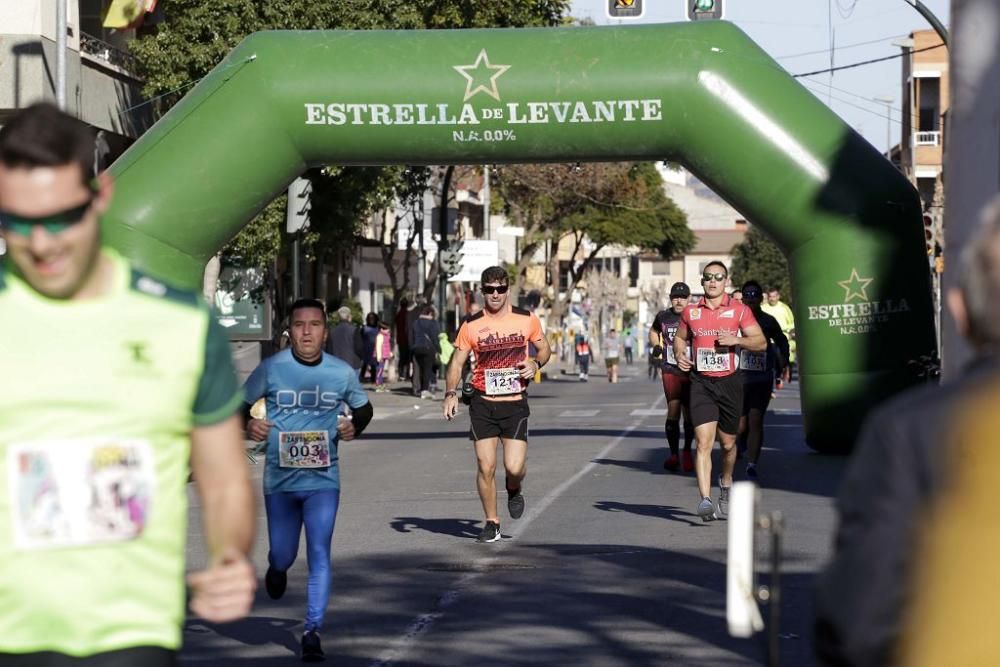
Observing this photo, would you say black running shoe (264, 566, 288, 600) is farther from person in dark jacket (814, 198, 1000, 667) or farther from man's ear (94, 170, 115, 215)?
person in dark jacket (814, 198, 1000, 667)

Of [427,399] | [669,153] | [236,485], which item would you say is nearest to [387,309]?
[427,399]

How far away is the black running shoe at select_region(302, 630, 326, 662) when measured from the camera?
800 cm

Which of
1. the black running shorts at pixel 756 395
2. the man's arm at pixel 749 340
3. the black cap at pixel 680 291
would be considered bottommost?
the black running shorts at pixel 756 395

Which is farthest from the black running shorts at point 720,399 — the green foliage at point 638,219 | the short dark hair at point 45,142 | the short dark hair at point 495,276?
the green foliage at point 638,219

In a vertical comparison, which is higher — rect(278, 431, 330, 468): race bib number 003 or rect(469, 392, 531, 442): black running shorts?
rect(278, 431, 330, 468): race bib number 003

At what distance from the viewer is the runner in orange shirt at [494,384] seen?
1222 centimetres

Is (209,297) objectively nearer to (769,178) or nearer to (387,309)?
(769,178)

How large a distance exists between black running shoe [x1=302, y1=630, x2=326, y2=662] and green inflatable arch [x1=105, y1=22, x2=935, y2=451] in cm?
805

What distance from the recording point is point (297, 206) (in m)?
22.7

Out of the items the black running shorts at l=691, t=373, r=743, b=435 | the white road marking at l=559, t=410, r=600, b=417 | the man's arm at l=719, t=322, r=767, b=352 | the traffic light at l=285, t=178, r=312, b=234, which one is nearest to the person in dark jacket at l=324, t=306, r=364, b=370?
the white road marking at l=559, t=410, r=600, b=417

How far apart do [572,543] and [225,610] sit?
8485 millimetres

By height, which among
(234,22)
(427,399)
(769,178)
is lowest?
(427,399)

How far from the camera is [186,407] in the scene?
151 inches

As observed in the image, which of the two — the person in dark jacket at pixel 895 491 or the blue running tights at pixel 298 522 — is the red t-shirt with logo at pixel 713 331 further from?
the person in dark jacket at pixel 895 491
